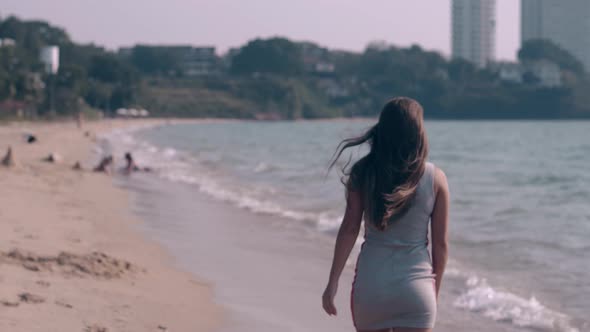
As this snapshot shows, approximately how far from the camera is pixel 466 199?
1478 cm

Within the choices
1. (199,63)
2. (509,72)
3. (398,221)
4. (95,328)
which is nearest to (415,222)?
(398,221)

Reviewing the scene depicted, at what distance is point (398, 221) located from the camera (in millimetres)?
3094

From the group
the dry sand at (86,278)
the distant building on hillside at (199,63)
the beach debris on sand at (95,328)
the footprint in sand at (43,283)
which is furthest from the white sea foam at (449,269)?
the distant building on hillside at (199,63)

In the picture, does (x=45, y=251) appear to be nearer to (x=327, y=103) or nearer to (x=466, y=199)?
(x=466, y=199)

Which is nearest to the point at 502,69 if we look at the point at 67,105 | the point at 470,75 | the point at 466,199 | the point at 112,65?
the point at 470,75

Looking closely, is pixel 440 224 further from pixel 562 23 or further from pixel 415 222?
pixel 562 23

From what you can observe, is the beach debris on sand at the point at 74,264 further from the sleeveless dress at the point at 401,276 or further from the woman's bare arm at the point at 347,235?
the sleeveless dress at the point at 401,276

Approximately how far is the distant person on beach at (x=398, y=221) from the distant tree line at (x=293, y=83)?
72670mm

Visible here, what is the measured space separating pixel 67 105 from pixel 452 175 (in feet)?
196

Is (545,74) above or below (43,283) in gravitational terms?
below

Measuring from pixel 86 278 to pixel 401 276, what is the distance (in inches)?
149

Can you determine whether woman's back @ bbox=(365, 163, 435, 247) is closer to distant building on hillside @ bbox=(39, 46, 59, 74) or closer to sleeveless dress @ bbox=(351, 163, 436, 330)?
sleeveless dress @ bbox=(351, 163, 436, 330)

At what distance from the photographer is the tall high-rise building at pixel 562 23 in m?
150

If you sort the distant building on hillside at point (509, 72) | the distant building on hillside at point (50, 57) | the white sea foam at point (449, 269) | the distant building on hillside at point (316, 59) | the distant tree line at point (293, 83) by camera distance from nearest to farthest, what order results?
the white sea foam at point (449, 269)
the distant building on hillside at point (50, 57)
the distant tree line at point (293, 83)
the distant building on hillside at point (509, 72)
the distant building on hillside at point (316, 59)
